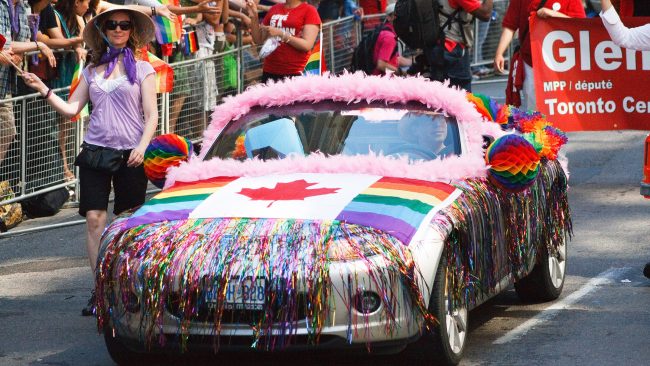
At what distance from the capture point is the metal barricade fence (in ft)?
39.9

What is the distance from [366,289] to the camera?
6293mm

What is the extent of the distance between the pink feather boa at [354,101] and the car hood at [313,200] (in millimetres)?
94

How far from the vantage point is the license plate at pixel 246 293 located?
20.6ft

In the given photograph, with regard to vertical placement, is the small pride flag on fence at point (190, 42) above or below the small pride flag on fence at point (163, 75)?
above

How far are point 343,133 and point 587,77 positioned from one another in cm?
406

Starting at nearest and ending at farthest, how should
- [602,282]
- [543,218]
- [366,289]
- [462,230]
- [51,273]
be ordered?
[366,289] → [462,230] → [543,218] → [602,282] → [51,273]

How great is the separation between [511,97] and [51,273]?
4.49m

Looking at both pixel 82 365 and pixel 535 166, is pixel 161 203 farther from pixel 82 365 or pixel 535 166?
pixel 535 166

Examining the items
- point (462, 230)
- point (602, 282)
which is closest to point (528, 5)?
point (602, 282)

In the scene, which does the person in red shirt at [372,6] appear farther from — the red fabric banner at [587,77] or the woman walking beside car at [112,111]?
the woman walking beside car at [112,111]

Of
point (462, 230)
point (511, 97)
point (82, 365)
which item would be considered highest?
point (511, 97)

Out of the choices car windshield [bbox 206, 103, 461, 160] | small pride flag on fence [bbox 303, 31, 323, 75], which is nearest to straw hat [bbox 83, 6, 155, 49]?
car windshield [bbox 206, 103, 461, 160]

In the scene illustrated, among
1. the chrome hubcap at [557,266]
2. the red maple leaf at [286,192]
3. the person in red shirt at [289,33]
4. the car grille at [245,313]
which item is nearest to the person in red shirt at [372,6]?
the person in red shirt at [289,33]

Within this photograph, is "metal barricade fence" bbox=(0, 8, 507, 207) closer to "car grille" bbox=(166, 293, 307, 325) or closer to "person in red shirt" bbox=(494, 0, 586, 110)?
"person in red shirt" bbox=(494, 0, 586, 110)
